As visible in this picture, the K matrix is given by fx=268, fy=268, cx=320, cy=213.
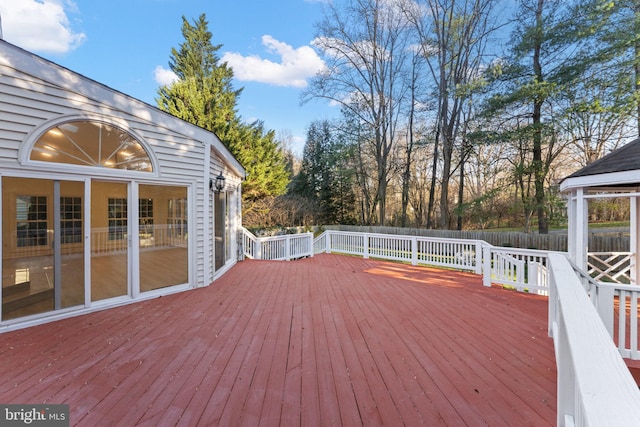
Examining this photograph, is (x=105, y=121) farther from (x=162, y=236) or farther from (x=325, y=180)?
(x=325, y=180)

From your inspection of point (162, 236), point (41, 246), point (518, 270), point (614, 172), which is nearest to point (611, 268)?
point (518, 270)

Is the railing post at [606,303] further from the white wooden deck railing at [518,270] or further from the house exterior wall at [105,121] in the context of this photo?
the house exterior wall at [105,121]

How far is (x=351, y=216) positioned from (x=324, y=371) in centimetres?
1844

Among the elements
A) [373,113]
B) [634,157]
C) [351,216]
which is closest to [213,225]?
[634,157]

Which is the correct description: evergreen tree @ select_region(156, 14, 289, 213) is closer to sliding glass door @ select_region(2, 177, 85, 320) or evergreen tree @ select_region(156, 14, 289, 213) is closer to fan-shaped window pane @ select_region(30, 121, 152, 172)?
fan-shaped window pane @ select_region(30, 121, 152, 172)

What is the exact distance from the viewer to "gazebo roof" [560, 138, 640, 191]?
143 inches

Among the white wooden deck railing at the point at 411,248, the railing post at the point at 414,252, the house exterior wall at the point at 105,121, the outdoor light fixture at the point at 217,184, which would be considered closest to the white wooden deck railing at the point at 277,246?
the white wooden deck railing at the point at 411,248

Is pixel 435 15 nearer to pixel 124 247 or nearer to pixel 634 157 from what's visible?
pixel 634 157

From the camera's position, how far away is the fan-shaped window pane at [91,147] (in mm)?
3447

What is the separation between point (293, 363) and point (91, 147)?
399 centimetres

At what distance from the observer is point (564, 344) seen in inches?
56.4

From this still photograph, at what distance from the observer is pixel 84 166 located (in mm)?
3699

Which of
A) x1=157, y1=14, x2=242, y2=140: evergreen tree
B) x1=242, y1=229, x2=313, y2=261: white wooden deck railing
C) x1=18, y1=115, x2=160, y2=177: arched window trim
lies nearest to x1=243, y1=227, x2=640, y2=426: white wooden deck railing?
x1=242, y1=229, x2=313, y2=261: white wooden deck railing

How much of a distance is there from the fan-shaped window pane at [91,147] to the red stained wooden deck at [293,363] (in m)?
2.12
